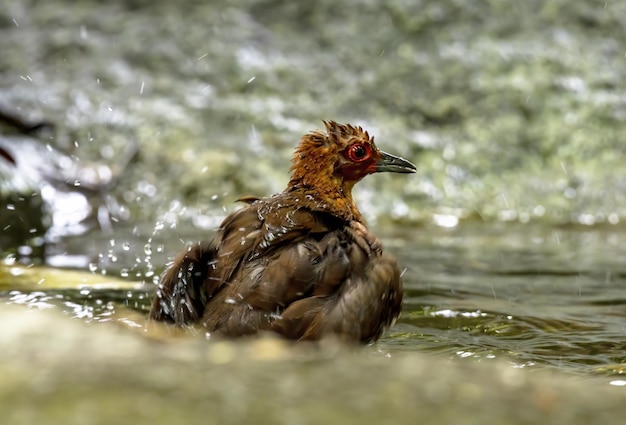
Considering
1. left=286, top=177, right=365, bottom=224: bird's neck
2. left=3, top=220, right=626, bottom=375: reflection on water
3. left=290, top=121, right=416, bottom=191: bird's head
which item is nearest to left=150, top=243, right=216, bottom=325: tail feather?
left=3, top=220, right=626, bottom=375: reflection on water

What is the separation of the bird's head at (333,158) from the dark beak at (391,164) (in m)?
0.05

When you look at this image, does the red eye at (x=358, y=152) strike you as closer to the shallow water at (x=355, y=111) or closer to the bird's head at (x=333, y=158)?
the bird's head at (x=333, y=158)

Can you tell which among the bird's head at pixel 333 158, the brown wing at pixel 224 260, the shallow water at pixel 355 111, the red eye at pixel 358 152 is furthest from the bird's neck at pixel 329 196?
the shallow water at pixel 355 111

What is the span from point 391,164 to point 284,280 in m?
1.39

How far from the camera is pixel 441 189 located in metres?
7.50

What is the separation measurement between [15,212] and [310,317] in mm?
3794

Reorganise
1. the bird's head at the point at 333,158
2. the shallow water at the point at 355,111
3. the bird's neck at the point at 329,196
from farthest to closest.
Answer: the shallow water at the point at 355,111 → the bird's head at the point at 333,158 → the bird's neck at the point at 329,196

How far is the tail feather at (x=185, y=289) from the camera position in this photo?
11.1 ft

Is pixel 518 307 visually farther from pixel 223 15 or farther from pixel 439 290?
pixel 223 15

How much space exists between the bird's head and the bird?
197 mm

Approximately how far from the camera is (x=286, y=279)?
3.21m

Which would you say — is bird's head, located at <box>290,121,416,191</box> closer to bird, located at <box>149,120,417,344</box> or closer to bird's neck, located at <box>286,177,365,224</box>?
bird's neck, located at <box>286,177,365,224</box>

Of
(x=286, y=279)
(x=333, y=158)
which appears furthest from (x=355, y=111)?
(x=286, y=279)

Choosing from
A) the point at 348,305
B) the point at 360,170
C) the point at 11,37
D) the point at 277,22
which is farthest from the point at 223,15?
the point at 348,305
